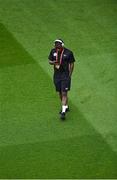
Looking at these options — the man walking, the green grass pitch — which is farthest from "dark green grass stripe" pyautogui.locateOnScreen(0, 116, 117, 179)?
the man walking

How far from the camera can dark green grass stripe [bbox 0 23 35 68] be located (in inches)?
681

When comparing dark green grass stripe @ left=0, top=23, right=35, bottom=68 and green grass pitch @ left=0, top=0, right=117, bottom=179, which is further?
dark green grass stripe @ left=0, top=23, right=35, bottom=68

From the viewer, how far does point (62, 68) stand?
46.5ft

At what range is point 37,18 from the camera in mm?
20219

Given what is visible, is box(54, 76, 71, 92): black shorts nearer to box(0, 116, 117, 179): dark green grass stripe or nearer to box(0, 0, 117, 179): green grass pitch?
box(0, 0, 117, 179): green grass pitch

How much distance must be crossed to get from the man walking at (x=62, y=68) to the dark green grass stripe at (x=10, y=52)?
3.15m

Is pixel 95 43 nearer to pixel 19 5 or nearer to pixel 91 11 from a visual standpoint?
pixel 91 11

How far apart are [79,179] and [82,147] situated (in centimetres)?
130

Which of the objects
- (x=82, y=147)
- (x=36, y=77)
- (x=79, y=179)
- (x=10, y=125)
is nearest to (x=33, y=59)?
(x=36, y=77)

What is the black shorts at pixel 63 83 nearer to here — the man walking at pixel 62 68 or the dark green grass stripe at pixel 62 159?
the man walking at pixel 62 68

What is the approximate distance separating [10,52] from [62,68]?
13.5 ft

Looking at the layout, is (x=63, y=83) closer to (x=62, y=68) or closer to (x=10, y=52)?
(x=62, y=68)

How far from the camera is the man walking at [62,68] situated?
1410cm

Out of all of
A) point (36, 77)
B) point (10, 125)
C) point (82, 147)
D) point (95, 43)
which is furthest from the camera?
point (95, 43)
